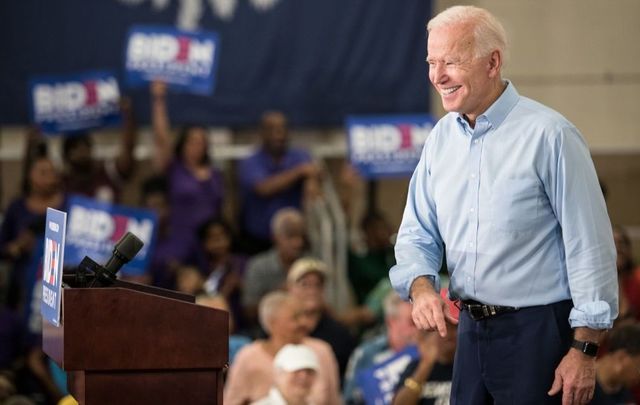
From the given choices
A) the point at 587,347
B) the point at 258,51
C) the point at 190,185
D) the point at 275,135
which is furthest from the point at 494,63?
the point at 258,51

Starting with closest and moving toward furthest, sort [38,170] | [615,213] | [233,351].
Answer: [233,351] → [38,170] → [615,213]

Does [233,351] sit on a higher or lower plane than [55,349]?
lower

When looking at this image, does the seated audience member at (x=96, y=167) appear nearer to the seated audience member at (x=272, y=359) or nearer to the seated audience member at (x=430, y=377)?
the seated audience member at (x=272, y=359)

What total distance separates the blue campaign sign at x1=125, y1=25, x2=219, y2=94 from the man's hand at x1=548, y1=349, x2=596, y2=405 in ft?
17.8

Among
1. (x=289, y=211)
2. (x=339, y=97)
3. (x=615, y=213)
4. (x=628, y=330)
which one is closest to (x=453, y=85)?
(x=628, y=330)

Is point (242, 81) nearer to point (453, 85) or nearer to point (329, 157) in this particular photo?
point (329, 157)

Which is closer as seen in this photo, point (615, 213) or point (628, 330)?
point (628, 330)

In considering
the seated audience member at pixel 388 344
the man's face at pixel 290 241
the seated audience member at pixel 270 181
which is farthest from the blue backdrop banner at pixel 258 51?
the seated audience member at pixel 388 344

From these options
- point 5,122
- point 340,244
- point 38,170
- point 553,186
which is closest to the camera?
point 553,186

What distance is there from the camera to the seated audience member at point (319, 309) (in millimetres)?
6629

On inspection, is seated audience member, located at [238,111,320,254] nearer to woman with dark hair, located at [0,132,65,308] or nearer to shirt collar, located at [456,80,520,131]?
woman with dark hair, located at [0,132,65,308]

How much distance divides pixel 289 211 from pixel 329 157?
6.34 feet

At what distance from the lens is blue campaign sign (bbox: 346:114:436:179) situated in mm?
8273

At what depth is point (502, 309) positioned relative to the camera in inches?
118
